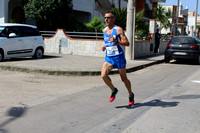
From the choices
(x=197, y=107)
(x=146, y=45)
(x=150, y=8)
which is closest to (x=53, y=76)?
(x=197, y=107)

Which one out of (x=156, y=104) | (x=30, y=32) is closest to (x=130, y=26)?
(x=30, y=32)

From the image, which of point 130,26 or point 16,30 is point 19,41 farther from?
point 130,26

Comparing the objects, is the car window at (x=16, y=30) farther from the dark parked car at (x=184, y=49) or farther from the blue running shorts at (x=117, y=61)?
the blue running shorts at (x=117, y=61)

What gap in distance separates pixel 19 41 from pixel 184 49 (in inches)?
342

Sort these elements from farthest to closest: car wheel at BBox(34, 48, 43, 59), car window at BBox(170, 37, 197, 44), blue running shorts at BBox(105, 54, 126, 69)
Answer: car window at BBox(170, 37, 197, 44) → car wheel at BBox(34, 48, 43, 59) → blue running shorts at BBox(105, 54, 126, 69)

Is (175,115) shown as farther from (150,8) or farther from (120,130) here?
(150,8)

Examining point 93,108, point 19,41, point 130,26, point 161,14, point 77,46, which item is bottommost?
point 93,108

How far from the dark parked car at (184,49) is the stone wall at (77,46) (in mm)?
2342

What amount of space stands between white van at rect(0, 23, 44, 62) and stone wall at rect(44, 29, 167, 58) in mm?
3306

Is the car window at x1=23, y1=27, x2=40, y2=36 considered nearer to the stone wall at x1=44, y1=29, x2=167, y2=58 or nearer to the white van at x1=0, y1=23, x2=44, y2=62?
the white van at x1=0, y1=23, x2=44, y2=62

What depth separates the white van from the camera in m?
12.7

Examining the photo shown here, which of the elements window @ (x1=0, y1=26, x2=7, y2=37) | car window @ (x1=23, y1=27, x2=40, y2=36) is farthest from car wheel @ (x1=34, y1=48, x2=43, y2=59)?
window @ (x1=0, y1=26, x2=7, y2=37)

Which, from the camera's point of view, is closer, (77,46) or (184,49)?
(184,49)

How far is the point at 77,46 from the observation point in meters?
17.7
